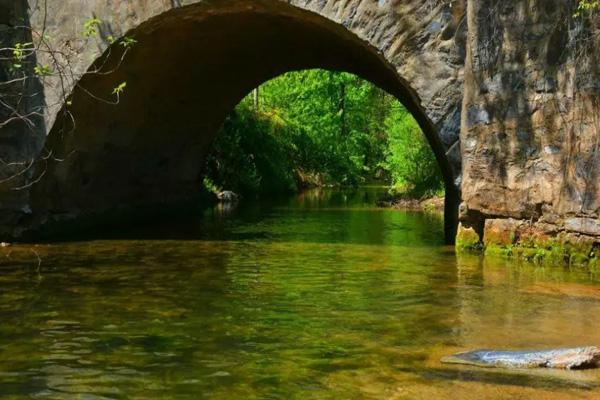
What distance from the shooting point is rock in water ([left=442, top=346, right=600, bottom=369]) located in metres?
4.62

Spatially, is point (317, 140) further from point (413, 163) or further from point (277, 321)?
point (277, 321)

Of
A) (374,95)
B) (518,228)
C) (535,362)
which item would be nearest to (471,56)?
(518,228)

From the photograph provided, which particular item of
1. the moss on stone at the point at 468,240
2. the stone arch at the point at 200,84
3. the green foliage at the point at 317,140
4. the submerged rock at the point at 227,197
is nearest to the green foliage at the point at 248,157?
the green foliage at the point at 317,140

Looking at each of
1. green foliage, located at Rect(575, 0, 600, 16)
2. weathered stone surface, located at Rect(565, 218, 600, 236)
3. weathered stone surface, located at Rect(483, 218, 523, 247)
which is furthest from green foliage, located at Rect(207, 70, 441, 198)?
green foliage, located at Rect(575, 0, 600, 16)

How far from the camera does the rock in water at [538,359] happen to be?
4621mm

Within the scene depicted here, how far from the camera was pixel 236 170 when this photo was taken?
73.4ft

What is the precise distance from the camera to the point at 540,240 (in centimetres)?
874

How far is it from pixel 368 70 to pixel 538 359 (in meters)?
10.9

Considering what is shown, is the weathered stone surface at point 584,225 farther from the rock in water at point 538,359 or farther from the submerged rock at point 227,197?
the submerged rock at point 227,197

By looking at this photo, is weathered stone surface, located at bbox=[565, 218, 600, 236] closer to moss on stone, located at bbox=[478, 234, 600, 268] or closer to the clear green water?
moss on stone, located at bbox=[478, 234, 600, 268]

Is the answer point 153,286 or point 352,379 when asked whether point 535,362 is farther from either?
point 153,286

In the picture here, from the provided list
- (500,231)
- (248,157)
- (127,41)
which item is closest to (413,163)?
(248,157)

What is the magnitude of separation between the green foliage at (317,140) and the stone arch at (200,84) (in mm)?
4374

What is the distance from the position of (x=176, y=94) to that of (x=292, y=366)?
1036 centimetres
